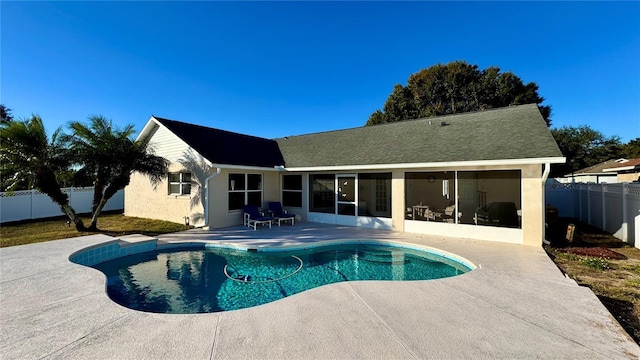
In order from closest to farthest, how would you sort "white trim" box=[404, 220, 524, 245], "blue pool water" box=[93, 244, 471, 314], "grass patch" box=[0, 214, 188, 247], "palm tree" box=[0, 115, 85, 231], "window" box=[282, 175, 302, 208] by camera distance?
"blue pool water" box=[93, 244, 471, 314]
"white trim" box=[404, 220, 524, 245]
"palm tree" box=[0, 115, 85, 231]
"grass patch" box=[0, 214, 188, 247]
"window" box=[282, 175, 302, 208]

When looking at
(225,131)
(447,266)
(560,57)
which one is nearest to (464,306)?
(447,266)

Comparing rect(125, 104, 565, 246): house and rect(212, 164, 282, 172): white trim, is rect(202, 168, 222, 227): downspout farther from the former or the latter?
rect(212, 164, 282, 172): white trim

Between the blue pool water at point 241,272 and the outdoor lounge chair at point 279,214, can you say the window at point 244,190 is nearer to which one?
the outdoor lounge chair at point 279,214

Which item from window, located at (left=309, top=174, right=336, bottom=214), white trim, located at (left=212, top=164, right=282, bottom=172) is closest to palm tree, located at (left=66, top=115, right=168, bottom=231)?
white trim, located at (left=212, top=164, right=282, bottom=172)

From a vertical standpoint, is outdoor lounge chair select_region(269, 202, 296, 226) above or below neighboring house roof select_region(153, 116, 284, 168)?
below

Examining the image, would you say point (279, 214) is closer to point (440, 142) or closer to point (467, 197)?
point (440, 142)

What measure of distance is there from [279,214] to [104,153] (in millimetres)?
7915

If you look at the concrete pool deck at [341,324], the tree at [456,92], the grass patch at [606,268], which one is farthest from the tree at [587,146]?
the concrete pool deck at [341,324]

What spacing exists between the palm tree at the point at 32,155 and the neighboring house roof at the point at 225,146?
4.12 meters

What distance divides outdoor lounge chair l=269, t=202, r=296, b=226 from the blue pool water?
4.12 meters

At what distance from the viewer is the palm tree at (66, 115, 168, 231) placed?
1082 cm

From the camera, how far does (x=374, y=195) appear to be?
40.6ft

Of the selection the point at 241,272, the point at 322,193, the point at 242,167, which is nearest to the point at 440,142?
the point at 322,193

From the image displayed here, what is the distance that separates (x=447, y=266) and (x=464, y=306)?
3421 mm
